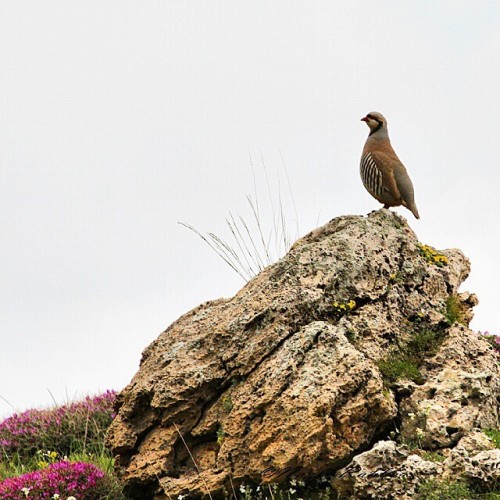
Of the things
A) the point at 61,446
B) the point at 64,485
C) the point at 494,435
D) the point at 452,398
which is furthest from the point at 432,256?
the point at 61,446

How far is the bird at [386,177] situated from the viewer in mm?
10891

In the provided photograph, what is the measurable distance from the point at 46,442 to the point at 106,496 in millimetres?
4249

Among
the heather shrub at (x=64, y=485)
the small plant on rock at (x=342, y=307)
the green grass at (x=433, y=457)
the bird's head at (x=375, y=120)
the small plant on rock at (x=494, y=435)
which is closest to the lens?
the green grass at (x=433, y=457)

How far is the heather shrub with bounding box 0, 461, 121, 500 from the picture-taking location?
9305 millimetres

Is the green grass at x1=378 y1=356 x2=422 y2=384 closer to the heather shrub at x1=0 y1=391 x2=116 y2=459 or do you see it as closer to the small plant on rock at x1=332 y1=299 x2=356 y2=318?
the small plant on rock at x1=332 y1=299 x2=356 y2=318

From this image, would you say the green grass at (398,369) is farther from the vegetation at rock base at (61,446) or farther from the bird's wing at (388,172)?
the vegetation at rock base at (61,446)

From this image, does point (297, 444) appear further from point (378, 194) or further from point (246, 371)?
point (378, 194)

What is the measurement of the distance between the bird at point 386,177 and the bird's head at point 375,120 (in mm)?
356

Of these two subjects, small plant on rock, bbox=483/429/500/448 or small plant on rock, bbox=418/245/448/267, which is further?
small plant on rock, bbox=418/245/448/267

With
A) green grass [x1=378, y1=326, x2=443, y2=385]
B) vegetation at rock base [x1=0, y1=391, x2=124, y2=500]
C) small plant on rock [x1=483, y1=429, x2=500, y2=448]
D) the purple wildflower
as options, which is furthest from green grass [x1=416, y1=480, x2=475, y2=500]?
the purple wildflower

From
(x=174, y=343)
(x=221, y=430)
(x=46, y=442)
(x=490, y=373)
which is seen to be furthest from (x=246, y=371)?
(x=46, y=442)

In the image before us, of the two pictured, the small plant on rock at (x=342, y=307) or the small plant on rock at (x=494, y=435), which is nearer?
the small plant on rock at (x=494, y=435)

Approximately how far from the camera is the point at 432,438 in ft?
25.9

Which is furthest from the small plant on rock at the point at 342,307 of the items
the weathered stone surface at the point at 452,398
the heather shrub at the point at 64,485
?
the heather shrub at the point at 64,485
